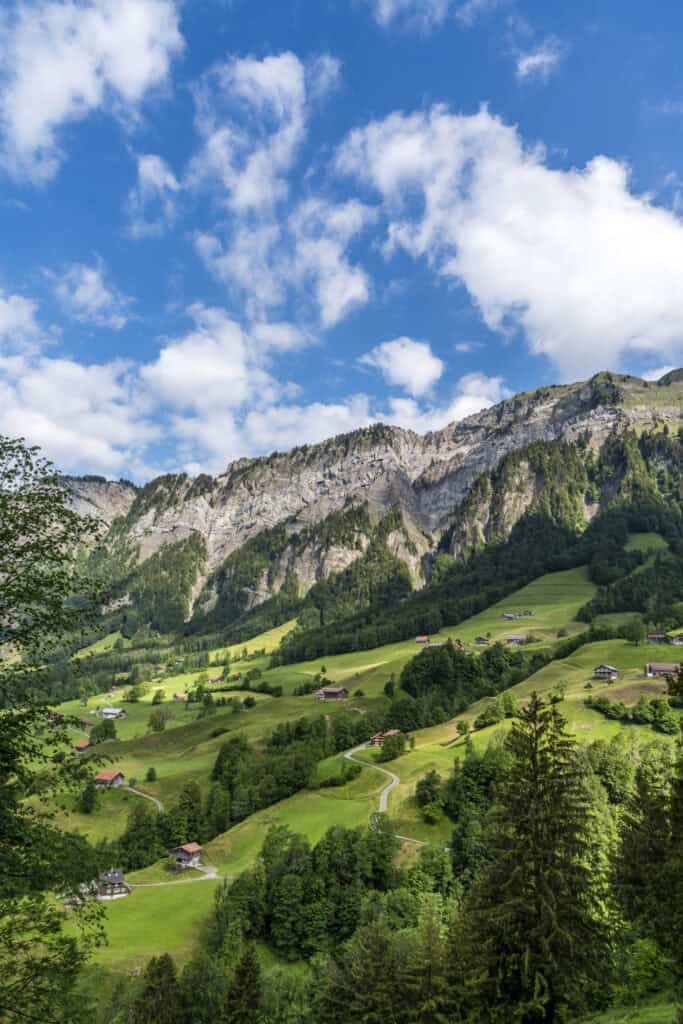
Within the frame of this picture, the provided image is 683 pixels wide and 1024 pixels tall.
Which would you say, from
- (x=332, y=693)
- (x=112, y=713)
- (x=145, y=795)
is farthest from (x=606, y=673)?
(x=112, y=713)

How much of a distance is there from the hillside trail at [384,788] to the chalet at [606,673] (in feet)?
169

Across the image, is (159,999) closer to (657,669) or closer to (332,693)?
(657,669)

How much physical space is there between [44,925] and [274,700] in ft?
562

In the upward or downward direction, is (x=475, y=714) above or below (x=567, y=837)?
below

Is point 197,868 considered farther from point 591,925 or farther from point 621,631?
point 621,631

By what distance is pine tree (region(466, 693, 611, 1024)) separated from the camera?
76.2 ft

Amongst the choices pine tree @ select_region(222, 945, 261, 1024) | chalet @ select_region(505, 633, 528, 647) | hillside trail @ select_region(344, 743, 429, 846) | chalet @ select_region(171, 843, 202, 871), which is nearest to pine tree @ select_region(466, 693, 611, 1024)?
pine tree @ select_region(222, 945, 261, 1024)

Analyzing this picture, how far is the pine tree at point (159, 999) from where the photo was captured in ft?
161

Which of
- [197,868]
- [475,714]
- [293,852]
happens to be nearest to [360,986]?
[293,852]

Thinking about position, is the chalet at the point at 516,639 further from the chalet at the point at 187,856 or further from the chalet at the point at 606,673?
the chalet at the point at 187,856

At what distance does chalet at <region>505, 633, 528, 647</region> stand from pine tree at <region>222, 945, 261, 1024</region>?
500ft

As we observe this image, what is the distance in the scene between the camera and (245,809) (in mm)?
108938

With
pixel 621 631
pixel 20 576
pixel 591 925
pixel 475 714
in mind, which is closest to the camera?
pixel 20 576

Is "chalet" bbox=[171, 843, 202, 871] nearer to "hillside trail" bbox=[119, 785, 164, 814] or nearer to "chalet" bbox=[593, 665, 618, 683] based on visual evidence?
"hillside trail" bbox=[119, 785, 164, 814]
